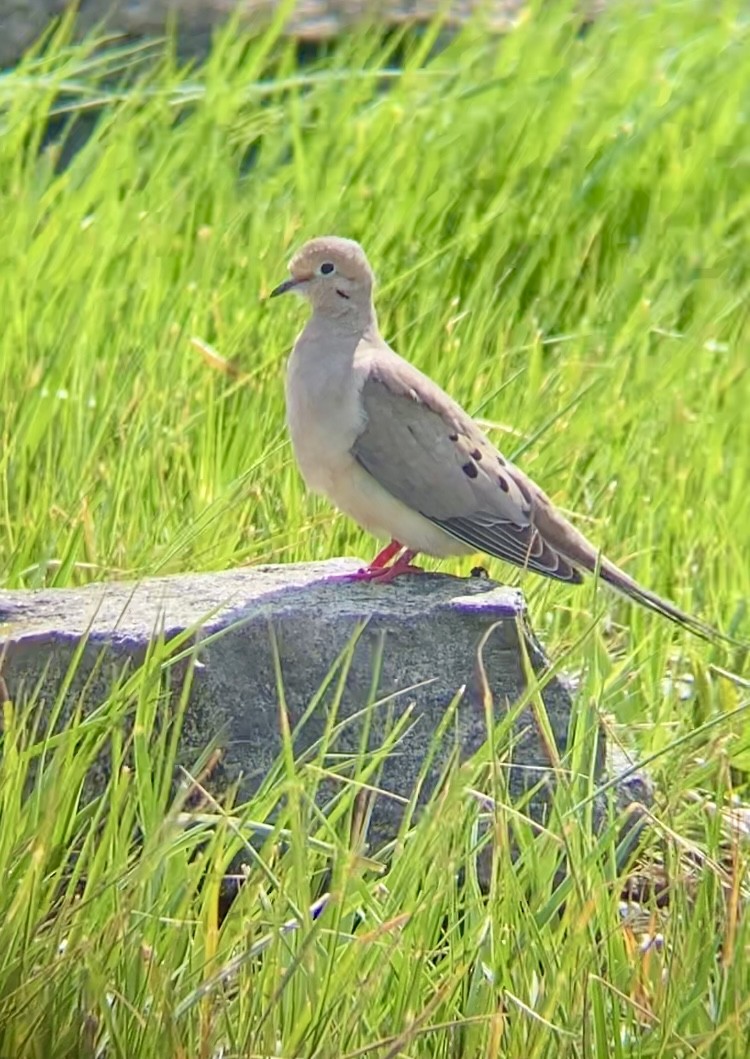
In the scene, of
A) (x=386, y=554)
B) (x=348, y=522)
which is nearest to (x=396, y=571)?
(x=386, y=554)

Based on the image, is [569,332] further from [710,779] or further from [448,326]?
[710,779]

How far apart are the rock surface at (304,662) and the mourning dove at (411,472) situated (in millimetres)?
330

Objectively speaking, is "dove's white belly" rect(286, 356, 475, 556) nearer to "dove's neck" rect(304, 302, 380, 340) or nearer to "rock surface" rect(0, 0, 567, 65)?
"dove's neck" rect(304, 302, 380, 340)

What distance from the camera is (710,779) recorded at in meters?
3.48

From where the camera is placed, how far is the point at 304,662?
3.16 m

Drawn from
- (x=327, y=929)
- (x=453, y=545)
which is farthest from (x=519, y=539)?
(x=327, y=929)

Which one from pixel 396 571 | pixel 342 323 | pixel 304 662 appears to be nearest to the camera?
pixel 304 662

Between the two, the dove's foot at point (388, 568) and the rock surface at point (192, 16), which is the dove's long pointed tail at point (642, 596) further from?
the rock surface at point (192, 16)

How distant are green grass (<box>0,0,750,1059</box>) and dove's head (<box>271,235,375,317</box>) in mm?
309

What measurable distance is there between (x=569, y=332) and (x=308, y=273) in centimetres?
148

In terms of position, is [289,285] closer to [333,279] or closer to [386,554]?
[333,279]

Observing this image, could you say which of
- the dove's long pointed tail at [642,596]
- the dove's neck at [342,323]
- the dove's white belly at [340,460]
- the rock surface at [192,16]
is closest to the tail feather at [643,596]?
the dove's long pointed tail at [642,596]

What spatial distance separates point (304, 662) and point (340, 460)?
56 cm

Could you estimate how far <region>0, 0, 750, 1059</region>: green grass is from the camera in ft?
8.10
